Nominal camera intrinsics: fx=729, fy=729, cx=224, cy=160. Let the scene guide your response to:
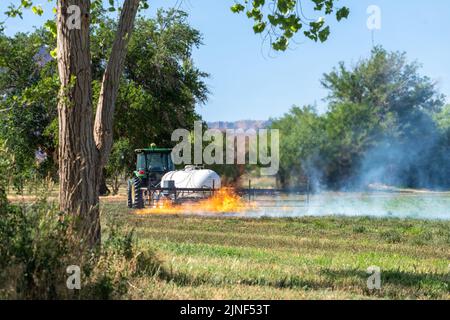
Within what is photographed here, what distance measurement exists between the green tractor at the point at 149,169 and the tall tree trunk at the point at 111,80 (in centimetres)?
2061

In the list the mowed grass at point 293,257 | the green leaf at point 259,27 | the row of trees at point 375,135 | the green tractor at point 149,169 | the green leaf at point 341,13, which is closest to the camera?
the mowed grass at point 293,257

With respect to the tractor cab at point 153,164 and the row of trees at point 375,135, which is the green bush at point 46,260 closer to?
the tractor cab at point 153,164

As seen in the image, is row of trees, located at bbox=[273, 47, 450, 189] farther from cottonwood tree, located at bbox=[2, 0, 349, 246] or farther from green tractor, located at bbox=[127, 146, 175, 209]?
cottonwood tree, located at bbox=[2, 0, 349, 246]

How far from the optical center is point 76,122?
995 cm

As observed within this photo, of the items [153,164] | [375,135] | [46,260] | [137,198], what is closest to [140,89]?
[153,164]

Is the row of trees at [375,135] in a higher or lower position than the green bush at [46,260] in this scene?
higher

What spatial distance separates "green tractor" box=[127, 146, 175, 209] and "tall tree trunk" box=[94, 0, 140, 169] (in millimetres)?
20606

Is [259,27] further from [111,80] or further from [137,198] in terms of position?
[137,198]

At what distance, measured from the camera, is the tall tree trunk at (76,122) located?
32.7ft

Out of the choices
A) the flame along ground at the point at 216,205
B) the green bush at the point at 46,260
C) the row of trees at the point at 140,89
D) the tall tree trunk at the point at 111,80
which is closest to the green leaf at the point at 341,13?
the tall tree trunk at the point at 111,80

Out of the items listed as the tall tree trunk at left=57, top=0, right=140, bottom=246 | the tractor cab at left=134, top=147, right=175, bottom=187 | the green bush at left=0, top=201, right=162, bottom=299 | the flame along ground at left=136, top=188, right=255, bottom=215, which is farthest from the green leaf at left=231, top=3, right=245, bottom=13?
the tractor cab at left=134, top=147, right=175, bottom=187
